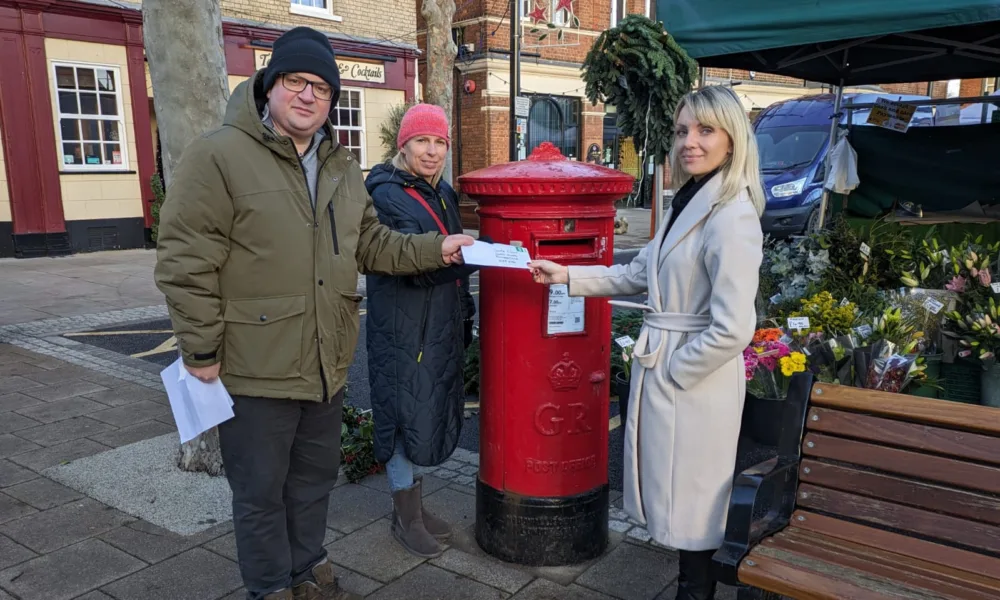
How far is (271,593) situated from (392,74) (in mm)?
15840

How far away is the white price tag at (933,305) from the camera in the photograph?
12.7 feet

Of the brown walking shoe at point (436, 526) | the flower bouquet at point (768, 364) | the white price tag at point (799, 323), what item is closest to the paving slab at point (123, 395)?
the brown walking shoe at point (436, 526)

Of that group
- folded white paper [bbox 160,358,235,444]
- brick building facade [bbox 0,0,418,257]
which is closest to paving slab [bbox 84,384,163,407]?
folded white paper [bbox 160,358,235,444]

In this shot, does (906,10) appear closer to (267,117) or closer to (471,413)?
(267,117)

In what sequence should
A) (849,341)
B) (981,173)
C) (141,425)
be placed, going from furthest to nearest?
(981,173) < (141,425) < (849,341)

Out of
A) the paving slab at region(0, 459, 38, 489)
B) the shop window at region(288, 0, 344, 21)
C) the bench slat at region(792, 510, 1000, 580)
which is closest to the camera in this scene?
the bench slat at region(792, 510, 1000, 580)

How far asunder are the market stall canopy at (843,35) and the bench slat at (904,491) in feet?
6.98

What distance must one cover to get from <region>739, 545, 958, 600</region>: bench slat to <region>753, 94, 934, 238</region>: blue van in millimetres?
9133

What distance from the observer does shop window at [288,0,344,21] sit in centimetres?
1549

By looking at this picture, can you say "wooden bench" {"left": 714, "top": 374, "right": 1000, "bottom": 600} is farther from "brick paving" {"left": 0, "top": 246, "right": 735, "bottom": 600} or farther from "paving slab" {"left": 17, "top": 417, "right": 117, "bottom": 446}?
"paving slab" {"left": 17, "top": 417, "right": 117, "bottom": 446}

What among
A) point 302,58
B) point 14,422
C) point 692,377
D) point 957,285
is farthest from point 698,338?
point 14,422

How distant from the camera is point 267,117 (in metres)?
2.52

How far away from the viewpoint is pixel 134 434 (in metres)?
4.71

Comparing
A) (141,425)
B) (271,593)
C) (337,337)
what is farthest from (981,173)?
(141,425)
